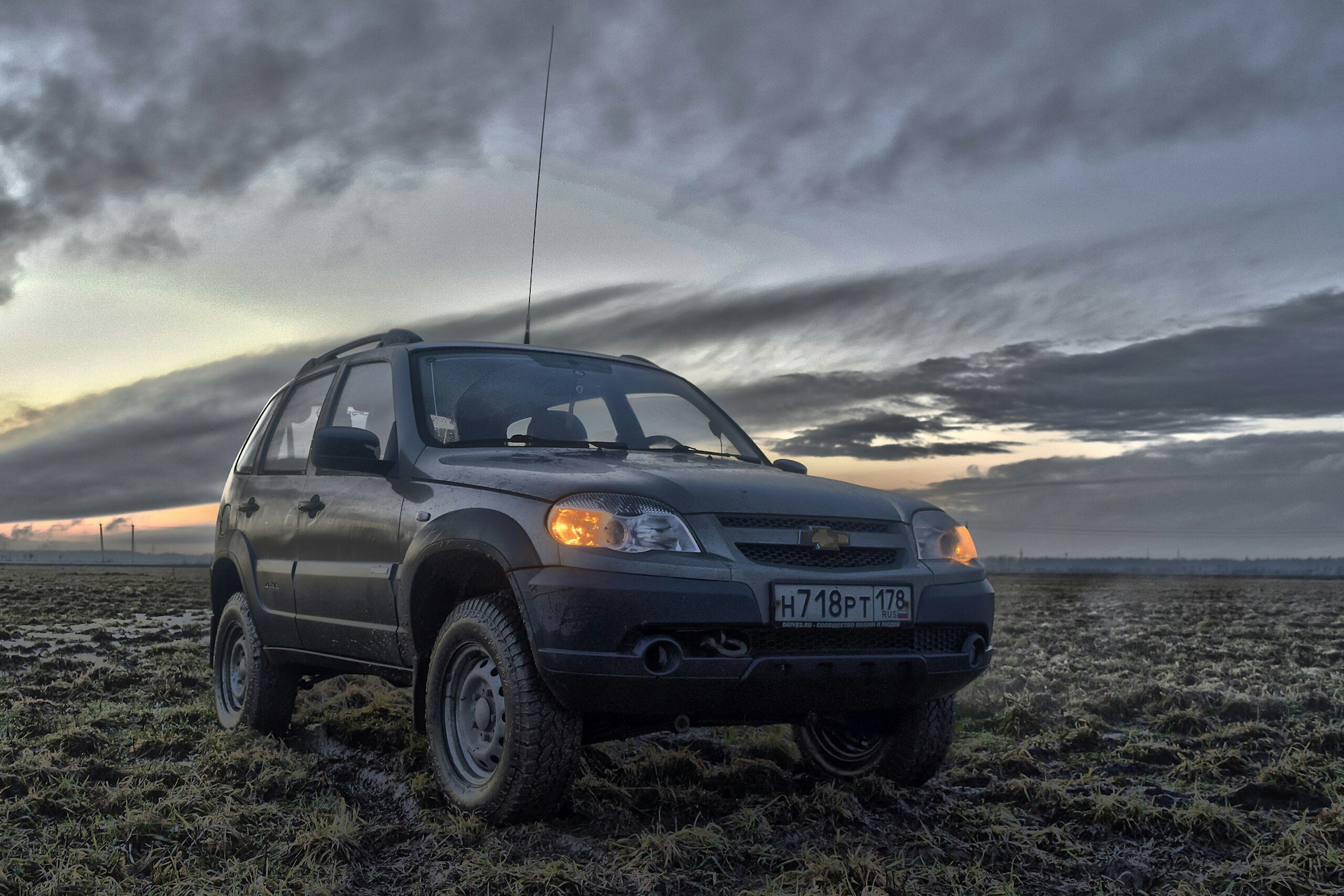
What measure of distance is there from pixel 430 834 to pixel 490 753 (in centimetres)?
35

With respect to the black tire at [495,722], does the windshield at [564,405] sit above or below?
above

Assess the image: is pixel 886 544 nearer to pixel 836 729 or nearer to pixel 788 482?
pixel 788 482

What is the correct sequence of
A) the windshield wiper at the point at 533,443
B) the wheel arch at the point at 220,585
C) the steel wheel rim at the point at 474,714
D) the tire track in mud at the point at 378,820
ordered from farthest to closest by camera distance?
the wheel arch at the point at 220,585
the windshield wiper at the point at 533,443
the steel wheel rim at the point at 474,714
the tire track in mud at the point at 378,820

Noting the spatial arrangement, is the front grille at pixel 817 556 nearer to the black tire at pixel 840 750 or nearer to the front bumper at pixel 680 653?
the front bumper at pixel 680 653

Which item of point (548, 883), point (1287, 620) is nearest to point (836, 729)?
point (548, 883)

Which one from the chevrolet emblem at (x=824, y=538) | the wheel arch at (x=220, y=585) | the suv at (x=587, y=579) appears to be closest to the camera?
the suv at (x=587, y=579)

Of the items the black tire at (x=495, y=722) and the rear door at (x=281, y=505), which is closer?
the black tire at (x=495, y=722)

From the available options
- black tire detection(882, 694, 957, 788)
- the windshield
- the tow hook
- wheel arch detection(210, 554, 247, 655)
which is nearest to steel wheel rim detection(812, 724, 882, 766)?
black tire detection(882, 694, 957, 788)

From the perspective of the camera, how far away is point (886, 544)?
13.2 feet

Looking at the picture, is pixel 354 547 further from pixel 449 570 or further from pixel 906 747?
pixel 906 747

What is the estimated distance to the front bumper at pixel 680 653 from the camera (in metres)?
3.46

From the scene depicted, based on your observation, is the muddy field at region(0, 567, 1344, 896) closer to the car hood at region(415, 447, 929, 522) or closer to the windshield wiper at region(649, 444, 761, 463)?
the car hood at region(415, 447, 929, 522)

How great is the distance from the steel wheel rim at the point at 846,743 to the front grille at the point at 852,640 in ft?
3.08

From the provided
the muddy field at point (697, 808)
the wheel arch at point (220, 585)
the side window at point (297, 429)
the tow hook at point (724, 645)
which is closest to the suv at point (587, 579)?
the tow hook at point (724, 645)
